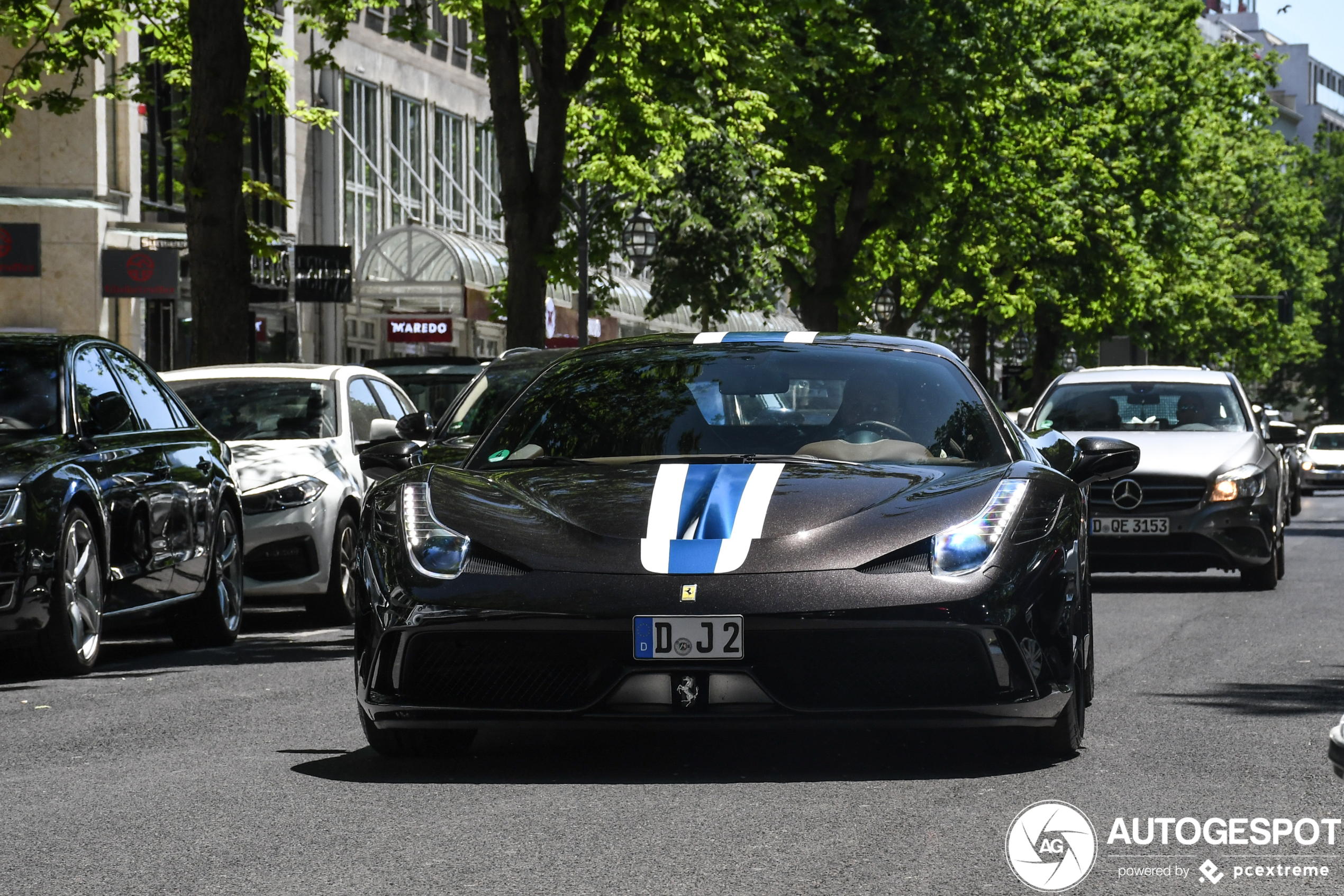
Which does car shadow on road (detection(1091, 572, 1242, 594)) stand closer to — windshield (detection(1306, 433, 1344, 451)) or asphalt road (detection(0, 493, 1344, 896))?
asphalt road (detection(0, 493, 1344, 896))

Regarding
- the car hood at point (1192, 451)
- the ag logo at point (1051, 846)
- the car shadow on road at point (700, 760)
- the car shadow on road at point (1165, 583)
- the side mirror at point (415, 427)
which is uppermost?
the side mirror at point (415, 427)

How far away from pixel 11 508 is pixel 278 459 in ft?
13.0

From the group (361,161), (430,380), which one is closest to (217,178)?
(430,380)

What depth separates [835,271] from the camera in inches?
1479

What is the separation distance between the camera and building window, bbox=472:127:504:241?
53188 millimetres

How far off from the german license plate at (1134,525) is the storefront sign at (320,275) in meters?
23.0

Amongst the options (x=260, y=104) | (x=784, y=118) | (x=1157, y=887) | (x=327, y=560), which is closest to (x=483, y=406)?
(x=327, y=560)

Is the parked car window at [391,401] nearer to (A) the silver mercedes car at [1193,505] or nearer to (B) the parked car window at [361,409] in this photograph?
(B) the parked car window at [361,409]

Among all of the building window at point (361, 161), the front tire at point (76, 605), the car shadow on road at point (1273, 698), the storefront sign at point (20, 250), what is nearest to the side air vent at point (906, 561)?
the car shadow on road at point (1273, 698)

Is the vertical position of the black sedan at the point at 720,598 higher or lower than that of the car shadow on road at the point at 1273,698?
higher

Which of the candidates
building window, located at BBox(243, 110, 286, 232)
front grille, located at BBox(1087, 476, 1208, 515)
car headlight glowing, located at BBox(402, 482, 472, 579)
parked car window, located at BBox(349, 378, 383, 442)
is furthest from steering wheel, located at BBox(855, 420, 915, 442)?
building window, located at BBox(243, 110, 286, 232)

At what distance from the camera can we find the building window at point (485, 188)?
174 ft

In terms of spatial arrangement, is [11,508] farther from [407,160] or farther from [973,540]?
[407,160]

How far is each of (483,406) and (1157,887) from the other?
838cm
